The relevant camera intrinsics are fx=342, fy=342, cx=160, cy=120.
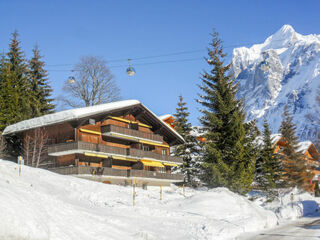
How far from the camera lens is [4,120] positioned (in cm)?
3831

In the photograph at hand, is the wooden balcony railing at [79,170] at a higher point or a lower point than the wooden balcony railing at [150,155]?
lower

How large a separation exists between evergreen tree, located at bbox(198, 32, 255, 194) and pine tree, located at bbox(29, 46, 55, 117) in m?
21.8

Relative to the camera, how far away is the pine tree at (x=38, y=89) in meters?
43.5

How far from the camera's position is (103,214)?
→ 14680 mm

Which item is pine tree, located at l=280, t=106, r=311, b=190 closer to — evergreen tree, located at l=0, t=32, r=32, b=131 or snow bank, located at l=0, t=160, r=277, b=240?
snow bank, located at l=0, t=160, r=277, b=240

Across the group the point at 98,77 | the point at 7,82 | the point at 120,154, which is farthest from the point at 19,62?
the point at 120,154

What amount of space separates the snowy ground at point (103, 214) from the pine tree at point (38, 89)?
21.8 meters

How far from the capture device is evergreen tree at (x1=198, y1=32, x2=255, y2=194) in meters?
28.8

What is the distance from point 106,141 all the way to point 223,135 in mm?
13427

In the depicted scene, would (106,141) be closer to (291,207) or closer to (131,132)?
(131,132)

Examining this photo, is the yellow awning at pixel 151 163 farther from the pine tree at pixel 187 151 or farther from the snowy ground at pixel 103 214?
the snowy ground at pixel 103 214

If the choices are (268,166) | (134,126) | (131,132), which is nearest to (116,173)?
(131,132)

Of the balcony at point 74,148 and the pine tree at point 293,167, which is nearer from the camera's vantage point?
the balcony at point 74,148

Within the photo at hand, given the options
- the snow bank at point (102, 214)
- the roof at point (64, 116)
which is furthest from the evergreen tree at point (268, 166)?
the snow bank at point (102, 214)
